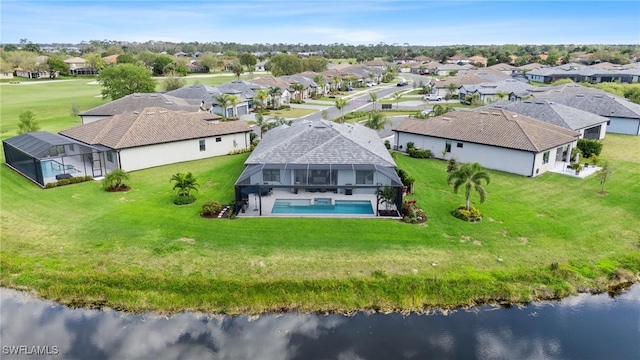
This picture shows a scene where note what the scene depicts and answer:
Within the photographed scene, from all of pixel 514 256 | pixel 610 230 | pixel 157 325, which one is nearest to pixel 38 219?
pixel 157 325

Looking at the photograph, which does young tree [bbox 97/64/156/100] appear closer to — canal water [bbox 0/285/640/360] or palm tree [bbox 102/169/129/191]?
palm tree [bbox 102/169/129/191]

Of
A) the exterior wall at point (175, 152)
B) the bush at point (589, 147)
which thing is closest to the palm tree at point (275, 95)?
the exterior wall at point (175, 152)

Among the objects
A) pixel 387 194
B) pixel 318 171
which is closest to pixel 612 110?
pixel 387 194

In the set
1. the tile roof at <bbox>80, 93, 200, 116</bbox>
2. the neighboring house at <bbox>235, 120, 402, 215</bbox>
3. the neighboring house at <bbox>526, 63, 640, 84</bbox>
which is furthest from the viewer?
the neighboring house at <bbox>526, 63, 640, 84</bbox>

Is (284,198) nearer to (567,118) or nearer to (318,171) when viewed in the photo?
(318,171)

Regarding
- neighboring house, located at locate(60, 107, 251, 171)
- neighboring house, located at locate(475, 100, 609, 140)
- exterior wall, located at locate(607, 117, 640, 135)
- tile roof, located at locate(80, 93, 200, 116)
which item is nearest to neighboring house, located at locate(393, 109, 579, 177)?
neighboring house, located at locate(475, 100, 609, 140)

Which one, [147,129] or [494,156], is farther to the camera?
[147,129]

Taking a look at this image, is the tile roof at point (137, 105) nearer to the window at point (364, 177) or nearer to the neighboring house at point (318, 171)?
the neighboring house at point (318, 171)

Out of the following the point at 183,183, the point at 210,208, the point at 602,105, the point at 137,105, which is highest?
the point at 602,105
